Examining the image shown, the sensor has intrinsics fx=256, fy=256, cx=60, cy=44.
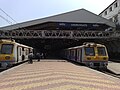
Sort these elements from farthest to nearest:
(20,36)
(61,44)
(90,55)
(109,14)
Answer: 1. (61,44)
2. (109,14)
3. (20,36)
4. (90,55)

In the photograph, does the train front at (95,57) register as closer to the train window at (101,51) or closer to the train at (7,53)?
the train window at (101,51)

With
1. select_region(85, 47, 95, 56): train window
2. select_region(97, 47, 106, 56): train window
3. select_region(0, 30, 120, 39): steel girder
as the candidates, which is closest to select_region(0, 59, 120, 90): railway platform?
select_region(85, 47, 95, 56): train window

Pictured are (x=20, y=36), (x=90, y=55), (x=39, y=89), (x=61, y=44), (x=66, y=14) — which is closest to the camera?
(x=39, y=89)

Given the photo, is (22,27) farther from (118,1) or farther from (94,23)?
(118,1)

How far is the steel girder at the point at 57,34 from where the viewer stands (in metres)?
48.7

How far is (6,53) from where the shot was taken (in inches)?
917

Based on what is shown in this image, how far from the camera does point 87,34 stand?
166ft

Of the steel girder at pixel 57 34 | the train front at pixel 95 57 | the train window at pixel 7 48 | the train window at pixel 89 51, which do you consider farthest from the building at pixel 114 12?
the train window at pixel 7 48

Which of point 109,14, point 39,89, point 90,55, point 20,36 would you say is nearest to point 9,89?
point 39,89

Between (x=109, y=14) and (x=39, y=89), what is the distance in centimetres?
5488

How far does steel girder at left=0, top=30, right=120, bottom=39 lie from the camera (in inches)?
1916

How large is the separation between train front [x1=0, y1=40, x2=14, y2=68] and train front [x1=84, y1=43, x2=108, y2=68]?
725 centimetres

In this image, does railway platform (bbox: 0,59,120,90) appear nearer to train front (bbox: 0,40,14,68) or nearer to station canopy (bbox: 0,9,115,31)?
train front (bbox: 0,40,14,68)

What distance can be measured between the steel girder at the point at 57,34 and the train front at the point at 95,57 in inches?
907
